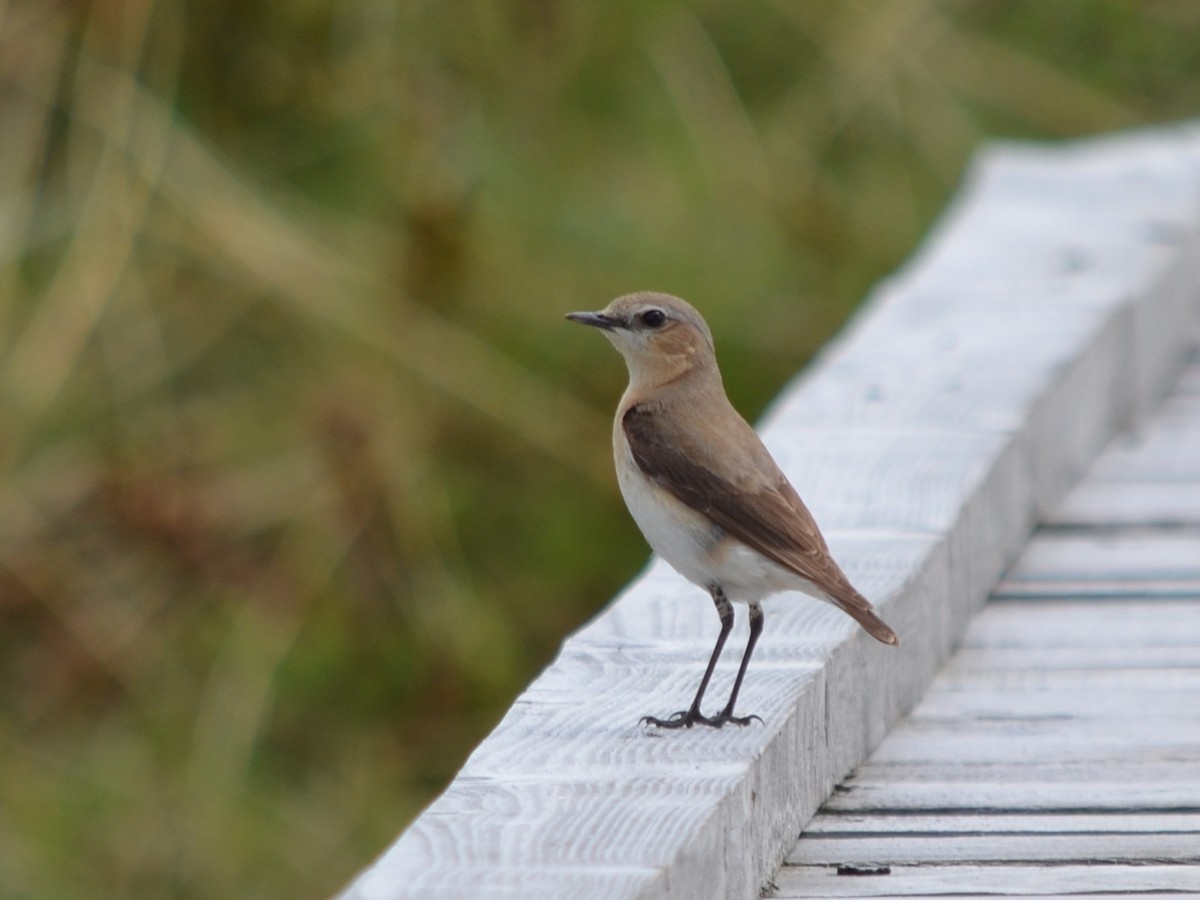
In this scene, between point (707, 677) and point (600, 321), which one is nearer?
point (707, 677)

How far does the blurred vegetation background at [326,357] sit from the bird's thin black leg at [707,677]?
307 centimetres

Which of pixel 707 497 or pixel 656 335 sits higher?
pixel 656 335

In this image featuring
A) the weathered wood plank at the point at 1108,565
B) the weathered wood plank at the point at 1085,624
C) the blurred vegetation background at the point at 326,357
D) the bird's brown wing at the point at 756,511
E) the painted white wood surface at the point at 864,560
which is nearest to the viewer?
the painted white wood surface at the point at 864,560

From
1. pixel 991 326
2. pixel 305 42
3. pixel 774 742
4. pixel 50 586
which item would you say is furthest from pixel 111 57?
pixel 774 742

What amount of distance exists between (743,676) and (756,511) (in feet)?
1.21

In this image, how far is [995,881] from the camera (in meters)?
2.69

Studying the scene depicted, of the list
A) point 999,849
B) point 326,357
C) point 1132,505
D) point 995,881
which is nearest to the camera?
point 995,881

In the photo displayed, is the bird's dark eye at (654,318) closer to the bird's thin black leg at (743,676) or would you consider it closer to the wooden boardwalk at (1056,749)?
the bird's thin black leg at (743,676)

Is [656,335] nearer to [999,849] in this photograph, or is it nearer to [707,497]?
[707,497]

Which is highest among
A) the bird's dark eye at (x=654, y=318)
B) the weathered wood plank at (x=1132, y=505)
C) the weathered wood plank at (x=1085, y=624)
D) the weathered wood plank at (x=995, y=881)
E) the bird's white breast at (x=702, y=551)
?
the weathered wood plank at (x=1132, y=505)

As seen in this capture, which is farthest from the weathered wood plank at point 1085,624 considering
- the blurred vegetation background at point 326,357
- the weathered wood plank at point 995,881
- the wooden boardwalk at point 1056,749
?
the blurred vegetation background at point 326,357

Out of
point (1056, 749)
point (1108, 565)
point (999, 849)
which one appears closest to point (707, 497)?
point (1056, 749)

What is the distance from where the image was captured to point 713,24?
318 inches

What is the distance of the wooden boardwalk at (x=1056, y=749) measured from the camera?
2.74 m
